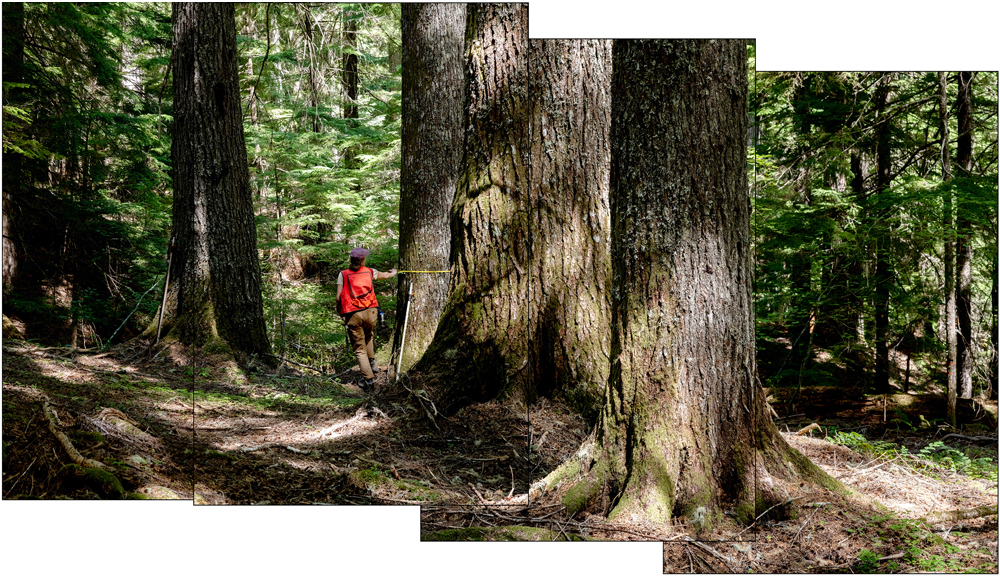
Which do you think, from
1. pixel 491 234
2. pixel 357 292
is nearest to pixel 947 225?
pixel 491 234

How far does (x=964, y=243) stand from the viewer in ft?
11.9

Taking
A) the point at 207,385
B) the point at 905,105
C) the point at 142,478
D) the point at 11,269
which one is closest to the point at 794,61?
the point at 905,105

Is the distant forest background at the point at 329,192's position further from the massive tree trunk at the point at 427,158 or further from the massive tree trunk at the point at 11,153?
the massive tree trunk at the point at 427,158

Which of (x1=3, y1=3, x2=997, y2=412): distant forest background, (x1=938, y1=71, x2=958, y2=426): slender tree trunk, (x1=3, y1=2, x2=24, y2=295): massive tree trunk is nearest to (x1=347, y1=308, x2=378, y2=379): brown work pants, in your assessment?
(x1=3, y1=3, x2=997, y2=412): distant forest background

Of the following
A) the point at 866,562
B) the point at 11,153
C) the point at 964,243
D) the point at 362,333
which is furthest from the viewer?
the point at 362,333

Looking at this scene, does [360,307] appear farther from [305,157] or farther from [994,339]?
[994,339]

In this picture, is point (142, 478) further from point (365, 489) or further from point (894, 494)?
point (894, 494)

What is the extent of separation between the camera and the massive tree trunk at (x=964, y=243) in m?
3.61

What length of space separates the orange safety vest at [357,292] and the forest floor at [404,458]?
57cm

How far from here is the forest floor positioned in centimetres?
306

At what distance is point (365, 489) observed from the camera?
3.55 m

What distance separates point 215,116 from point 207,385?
1772mm

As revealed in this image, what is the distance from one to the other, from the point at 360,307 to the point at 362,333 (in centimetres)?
19

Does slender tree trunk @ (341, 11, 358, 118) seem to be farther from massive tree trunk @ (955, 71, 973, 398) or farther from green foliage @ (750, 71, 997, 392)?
massive tree trunk @ (955, 71, 973, 398)
